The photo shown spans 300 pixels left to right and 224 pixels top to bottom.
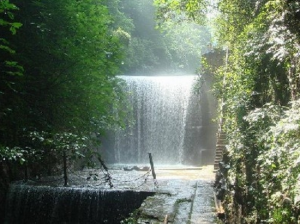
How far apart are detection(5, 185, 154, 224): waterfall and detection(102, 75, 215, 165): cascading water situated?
11.4 m

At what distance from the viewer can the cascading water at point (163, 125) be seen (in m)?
21.1

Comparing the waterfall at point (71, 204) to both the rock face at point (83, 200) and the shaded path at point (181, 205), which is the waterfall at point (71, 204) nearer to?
the rock face at point (83, 200)

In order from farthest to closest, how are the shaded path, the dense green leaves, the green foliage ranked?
the dense green leaves < the shaded path < the green foliage

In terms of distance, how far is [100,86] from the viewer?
1052 centimetres

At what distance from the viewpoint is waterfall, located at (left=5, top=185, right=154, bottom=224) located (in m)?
9.76

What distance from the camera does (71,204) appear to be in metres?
9.79

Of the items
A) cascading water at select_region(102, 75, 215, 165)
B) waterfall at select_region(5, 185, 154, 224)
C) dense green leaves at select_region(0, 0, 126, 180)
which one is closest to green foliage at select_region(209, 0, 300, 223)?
waterfall at select_region(5, 185, 154, 224)

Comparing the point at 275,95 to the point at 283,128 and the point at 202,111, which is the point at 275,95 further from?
the point at 202,111

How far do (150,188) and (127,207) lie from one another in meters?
0.94

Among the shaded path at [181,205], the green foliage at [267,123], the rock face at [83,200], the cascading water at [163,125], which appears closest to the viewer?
the green foliage at [267,123]

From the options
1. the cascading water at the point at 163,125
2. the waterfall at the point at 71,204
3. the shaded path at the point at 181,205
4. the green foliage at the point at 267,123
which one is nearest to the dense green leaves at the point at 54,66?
the waterfall at the point at 71,204

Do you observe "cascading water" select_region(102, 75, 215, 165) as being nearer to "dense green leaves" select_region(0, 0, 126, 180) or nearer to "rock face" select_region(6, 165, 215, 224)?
"rock face" select_region(6, 165, 215, 224)

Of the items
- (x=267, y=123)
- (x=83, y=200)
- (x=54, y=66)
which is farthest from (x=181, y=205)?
(x=54, y=66)

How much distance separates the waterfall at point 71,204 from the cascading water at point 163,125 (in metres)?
11.4
